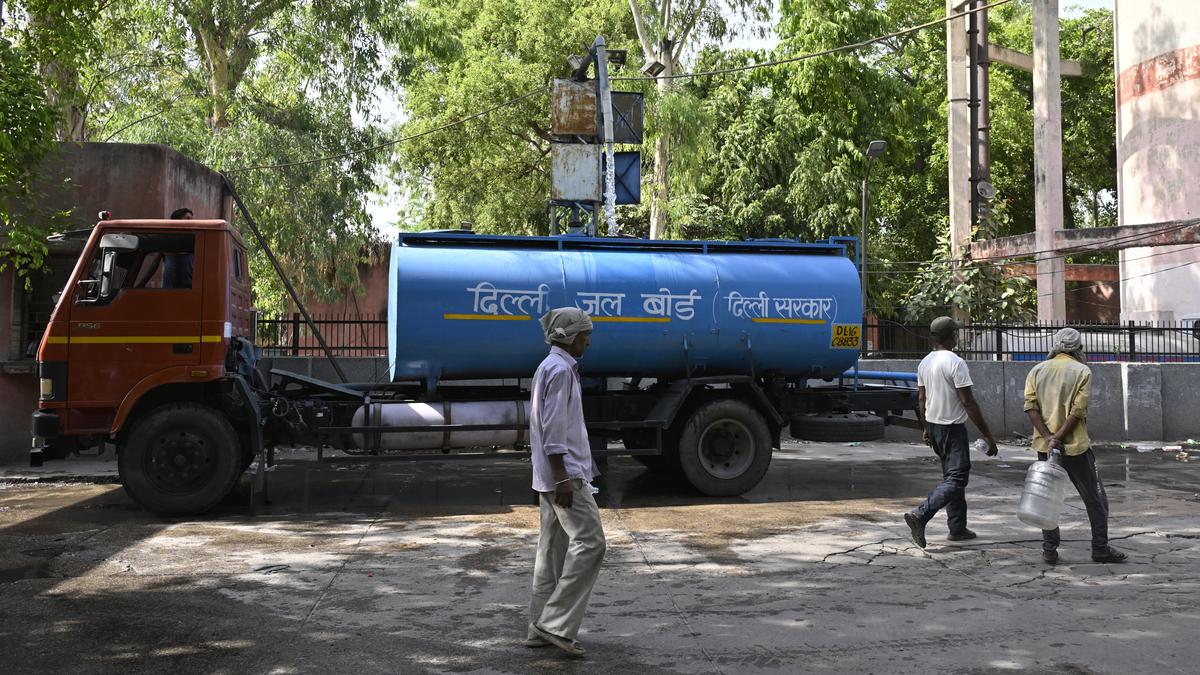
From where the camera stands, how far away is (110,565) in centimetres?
715

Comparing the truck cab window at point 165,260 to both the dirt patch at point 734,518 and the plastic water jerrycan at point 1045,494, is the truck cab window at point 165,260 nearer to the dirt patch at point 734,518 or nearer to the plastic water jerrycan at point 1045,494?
the dirt patch at point 734,518

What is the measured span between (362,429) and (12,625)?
14.1ft

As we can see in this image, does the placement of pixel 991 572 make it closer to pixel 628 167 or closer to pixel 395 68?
pixel 628 167

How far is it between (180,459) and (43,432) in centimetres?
118

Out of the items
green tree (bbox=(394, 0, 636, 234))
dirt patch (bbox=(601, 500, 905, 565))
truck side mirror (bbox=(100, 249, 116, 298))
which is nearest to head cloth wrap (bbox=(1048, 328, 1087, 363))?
dirt patch (bbox=(601, 500, 905, 565))

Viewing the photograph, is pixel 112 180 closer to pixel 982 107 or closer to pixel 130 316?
pixel 130 316

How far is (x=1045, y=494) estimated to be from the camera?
682cm

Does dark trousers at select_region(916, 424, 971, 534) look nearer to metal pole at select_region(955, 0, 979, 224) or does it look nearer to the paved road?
the paved road

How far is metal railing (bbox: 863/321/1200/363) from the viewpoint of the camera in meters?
16.3

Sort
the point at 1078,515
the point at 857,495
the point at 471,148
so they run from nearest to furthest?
the point at 1078,515 → the point at 857,495 → the point at 471,148

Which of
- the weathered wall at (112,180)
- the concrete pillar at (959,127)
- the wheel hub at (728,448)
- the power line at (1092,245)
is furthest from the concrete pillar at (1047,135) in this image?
the weathered wall at (112,180)

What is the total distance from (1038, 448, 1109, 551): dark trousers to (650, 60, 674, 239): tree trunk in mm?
17892

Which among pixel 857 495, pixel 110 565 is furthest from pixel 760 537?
pixel 110 565

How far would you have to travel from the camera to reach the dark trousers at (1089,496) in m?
6.87
